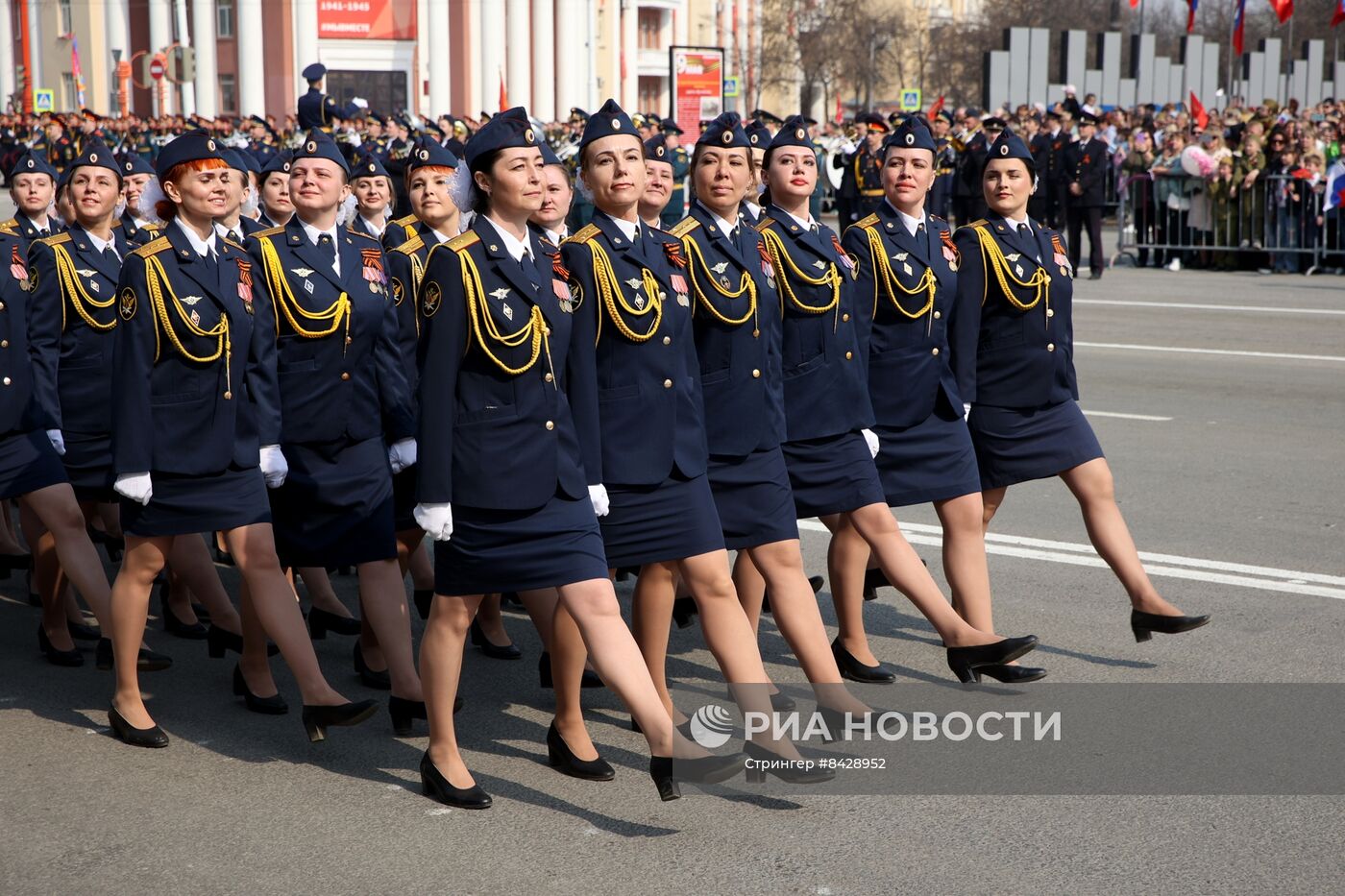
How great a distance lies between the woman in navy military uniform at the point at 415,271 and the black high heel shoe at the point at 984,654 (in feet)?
6.42

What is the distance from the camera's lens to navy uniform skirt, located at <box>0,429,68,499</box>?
6.57m

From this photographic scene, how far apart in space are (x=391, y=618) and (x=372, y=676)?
0.62m

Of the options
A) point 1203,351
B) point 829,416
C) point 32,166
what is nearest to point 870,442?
point 829,416

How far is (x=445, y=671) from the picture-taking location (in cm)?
502

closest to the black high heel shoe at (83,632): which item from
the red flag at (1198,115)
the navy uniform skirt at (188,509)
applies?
the navy uniform skirt at (188,509)

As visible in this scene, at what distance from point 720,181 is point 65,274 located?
2841mm

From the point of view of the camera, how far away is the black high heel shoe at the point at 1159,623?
635 centimetres

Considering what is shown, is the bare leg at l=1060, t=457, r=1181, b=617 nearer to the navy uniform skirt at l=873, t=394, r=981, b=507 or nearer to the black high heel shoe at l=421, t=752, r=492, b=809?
the navy uniform skirt at l=873, t=394, r=981, b=507

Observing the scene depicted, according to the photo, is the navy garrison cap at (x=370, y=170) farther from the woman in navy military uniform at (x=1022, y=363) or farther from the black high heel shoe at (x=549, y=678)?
the woman in navy military uniform at (x=1022, y=363)

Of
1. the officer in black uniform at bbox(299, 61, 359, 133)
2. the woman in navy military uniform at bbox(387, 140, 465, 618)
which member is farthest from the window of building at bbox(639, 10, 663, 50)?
the woman in navy military uniform at bbox(387, 140, 465, 618)

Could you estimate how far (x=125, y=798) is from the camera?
5176 millimetres

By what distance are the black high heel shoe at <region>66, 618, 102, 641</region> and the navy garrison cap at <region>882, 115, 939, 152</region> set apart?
361 cm

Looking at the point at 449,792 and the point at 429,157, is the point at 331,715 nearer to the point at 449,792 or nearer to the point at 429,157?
the point at 449,792

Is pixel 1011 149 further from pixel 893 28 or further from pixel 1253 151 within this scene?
pixel 893 28
